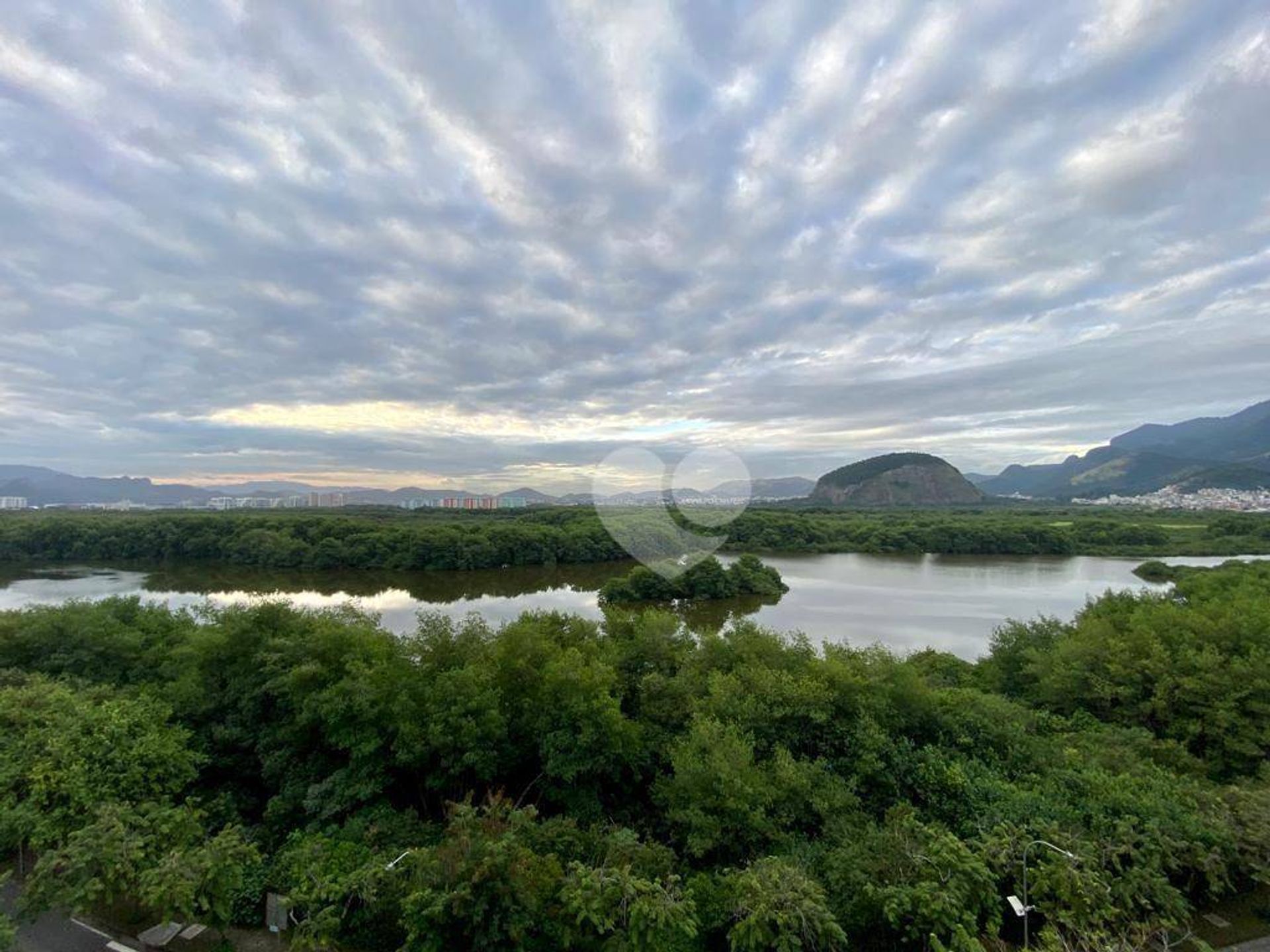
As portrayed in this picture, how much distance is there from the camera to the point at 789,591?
3008 centimetres

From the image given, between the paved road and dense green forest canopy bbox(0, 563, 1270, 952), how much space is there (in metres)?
0.47

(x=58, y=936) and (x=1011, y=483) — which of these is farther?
(x=1011, y=483)

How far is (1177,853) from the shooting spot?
19.7 feet

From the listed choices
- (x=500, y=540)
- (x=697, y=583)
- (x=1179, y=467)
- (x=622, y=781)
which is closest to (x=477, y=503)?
(x=500, y=540)

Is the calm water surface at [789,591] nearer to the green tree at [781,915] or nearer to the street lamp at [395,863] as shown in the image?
the street lamp at [395,863]

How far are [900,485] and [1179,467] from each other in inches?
3229

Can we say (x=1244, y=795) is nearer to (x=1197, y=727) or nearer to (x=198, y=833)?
(x=1197, y=727)

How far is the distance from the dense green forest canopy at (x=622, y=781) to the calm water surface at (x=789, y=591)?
8756 millimetres

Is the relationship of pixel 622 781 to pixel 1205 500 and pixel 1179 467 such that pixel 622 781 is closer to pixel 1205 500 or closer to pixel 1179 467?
pixel 1205 500

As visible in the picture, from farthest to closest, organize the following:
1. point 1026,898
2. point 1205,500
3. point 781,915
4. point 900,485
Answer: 1. point 900,485
2. point 1205,500
3. point 1026,898
4. point 781,915

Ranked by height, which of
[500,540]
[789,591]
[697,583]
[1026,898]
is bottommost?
[789,591]

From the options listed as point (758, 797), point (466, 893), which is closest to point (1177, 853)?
point (758, 797)

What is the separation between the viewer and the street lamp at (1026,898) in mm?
5016

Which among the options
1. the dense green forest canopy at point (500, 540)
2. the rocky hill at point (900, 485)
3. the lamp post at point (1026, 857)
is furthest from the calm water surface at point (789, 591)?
the rocky hill at point (900, 485)
